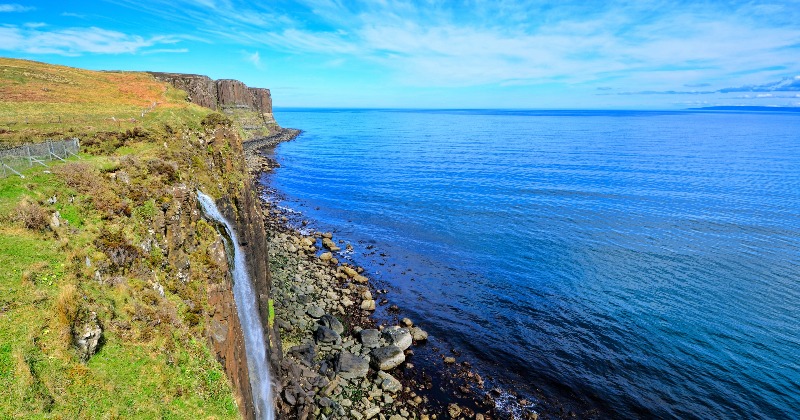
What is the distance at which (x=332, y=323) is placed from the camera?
36.1 metres

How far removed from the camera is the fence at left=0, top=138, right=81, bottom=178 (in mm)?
19688

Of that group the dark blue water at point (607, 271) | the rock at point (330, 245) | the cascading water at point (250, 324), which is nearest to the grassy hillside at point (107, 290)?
the cascading water at point (250, 324)

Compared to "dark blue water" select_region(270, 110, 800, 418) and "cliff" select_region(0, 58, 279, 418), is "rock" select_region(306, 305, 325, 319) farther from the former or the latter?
"dark blue water" select_region(270, 110, 800, 418)

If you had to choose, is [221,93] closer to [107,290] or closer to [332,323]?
[332,323]

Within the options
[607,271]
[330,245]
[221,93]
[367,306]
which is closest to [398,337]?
[367,306]

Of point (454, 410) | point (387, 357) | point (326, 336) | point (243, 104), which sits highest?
point (243, 104)

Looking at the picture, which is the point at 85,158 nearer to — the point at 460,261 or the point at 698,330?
the point at 460,261

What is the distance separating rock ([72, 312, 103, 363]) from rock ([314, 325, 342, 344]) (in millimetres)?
22053

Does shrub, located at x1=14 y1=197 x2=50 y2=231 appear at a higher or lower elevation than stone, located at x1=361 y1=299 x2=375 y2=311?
higher

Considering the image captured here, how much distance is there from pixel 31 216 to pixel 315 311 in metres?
24.7

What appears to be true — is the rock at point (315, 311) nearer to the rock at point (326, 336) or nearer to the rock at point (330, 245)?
the rock at point (326, 336)

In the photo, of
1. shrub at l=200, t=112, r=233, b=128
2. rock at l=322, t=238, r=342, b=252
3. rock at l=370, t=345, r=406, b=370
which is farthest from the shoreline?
shrub at l=200, t=112, r=233, b=128

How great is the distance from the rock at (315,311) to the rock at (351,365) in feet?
21.0

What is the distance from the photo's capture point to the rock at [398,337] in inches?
1336
